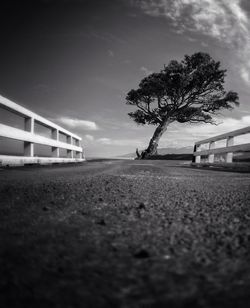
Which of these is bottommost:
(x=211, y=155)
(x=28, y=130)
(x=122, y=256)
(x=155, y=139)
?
(x=122, y=256)

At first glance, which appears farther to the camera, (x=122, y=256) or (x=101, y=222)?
(x=101, y=222)

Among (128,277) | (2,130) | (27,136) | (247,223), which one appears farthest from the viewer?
(27,136)

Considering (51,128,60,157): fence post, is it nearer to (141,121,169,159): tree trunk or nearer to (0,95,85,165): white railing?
(0,95,85,165): white railing

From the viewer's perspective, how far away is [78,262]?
Answer: 2.48 feet

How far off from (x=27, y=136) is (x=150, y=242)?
5382 millimetres

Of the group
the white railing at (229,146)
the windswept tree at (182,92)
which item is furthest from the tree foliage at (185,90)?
the white railing at (229,146)

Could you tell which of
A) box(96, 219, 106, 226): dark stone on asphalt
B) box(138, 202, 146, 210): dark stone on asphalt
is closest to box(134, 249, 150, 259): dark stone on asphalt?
box(96, 219, 106, 226): dark stone on asphalt

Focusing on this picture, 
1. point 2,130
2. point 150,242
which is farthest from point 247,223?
point 2,130

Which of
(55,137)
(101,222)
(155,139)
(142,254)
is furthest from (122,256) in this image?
(155,139)

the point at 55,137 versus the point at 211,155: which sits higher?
the point at 55,137

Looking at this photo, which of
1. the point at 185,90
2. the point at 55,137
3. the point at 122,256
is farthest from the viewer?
the point at 185,90

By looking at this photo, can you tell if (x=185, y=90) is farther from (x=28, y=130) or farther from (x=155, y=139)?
(x=28, y=130)

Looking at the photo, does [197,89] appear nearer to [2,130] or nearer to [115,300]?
[2,130]

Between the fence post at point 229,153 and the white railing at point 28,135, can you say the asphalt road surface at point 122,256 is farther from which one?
the fence post at point 229,153
